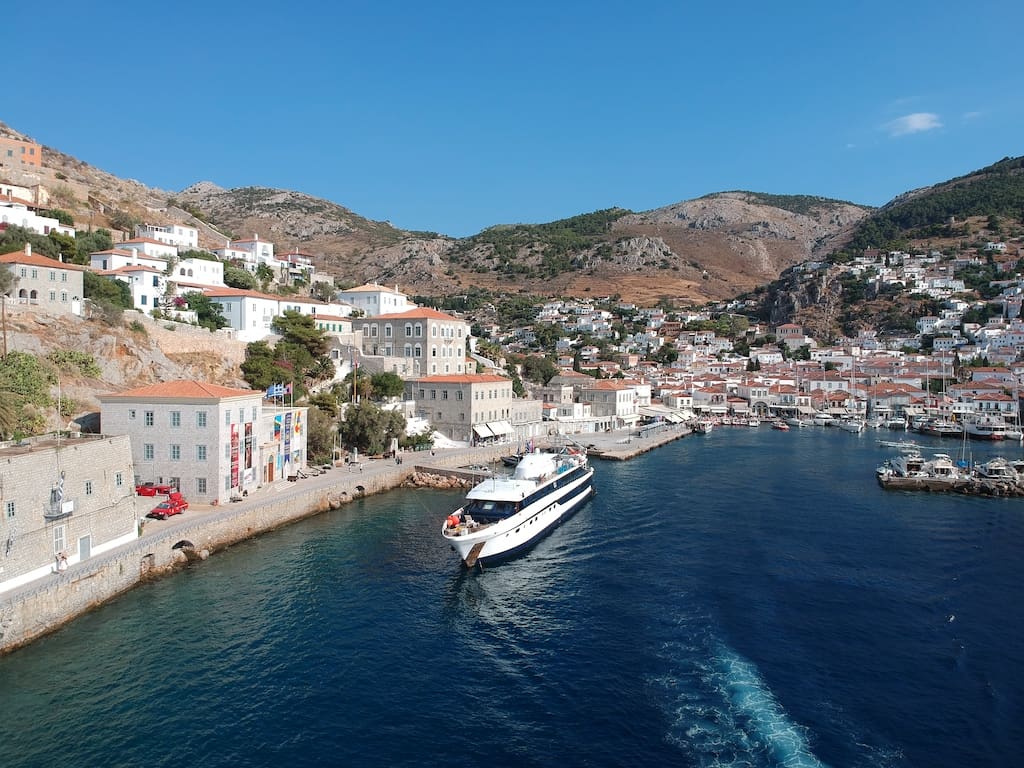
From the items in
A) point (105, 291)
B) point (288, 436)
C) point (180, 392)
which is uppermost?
point (105, 291)

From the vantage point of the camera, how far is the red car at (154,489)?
916 inches

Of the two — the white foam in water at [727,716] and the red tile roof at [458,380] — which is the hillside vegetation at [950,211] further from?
the white foam in water at [727,716]

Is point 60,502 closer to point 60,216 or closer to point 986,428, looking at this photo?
point 60,216

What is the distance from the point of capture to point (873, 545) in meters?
24.7

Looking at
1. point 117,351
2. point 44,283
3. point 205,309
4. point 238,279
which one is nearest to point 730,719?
point 117,351

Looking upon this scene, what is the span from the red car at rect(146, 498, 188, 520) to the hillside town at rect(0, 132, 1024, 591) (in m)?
1.11

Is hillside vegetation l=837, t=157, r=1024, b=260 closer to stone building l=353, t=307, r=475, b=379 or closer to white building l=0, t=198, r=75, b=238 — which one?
stone building l=353, t=307, r=475, b=379

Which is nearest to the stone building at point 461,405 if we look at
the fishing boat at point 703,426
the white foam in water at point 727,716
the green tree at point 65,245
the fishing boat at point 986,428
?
the green tree at point 65,245

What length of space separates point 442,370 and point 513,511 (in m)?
24.7

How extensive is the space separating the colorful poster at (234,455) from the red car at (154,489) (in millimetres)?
1941

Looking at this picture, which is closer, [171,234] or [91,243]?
[91,243]

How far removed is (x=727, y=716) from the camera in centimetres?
1302

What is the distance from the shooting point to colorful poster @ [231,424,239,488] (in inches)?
964

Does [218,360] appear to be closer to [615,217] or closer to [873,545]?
[873,545]
